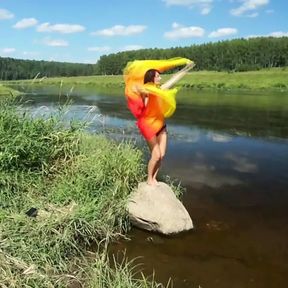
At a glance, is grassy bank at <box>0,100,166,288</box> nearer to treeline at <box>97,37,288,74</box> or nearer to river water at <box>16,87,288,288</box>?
river water at <box>16,87,288,288</box>

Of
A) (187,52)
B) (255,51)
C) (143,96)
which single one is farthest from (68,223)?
(187,52)

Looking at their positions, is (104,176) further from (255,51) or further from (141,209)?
(255,51)

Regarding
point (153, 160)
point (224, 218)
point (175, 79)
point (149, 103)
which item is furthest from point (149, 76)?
point (224, 218)

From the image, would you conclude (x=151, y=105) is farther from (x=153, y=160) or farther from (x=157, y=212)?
(x=157, y=212)

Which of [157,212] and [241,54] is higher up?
[241,54]

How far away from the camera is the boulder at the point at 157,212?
8641mm

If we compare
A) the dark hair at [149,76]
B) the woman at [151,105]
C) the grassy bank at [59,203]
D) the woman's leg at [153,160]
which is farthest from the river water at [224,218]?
the dark hair at [149,76]

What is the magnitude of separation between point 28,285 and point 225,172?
8.72 m

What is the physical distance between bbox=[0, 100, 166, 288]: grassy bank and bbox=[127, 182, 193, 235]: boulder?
249mm

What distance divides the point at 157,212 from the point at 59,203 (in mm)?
1842

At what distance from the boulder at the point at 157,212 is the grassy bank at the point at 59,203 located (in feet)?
0.82

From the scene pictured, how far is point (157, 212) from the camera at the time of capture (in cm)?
871

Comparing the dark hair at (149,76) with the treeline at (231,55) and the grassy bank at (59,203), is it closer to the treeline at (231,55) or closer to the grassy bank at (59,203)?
the grassy bank at (59,203)

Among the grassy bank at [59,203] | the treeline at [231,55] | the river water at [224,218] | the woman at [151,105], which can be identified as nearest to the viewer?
the grassy bank at [59,203]
